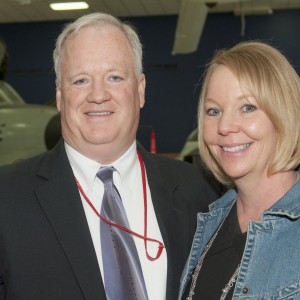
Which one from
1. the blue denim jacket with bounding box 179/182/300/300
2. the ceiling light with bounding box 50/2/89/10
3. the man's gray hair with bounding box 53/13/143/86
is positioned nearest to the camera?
the blue denim jacket with bounding box 179/182/300/300

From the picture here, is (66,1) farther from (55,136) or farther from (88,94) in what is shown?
(88,94)

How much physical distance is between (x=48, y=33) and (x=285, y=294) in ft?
24.6

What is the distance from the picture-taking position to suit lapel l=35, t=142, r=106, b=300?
1384 mm

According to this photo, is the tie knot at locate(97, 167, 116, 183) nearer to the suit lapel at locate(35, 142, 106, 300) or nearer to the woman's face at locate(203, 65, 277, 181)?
the suit lapel at locate(35, 142, 106, 300)

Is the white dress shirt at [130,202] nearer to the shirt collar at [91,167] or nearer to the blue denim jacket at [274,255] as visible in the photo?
the shirt collar at [91,167]

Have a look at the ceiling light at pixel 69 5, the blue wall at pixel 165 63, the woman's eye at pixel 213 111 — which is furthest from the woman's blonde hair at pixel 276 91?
the blue wall at pixel 165 63

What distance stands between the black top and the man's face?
0.41m

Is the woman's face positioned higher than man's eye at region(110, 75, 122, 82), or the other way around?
man's eye at region(110, 75, 122, 82)

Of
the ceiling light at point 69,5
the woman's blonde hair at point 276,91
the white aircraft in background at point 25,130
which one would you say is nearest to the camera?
the woman's blonde hair at point 276,91

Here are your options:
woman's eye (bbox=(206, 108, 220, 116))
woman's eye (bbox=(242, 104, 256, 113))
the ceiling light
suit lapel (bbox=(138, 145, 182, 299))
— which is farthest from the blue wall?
woman's eye (bbox=(242, 104, 256, 113))

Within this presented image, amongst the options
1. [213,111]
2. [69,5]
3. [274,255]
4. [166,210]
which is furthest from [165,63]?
[274,255]

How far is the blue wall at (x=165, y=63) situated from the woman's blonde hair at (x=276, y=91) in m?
6.74

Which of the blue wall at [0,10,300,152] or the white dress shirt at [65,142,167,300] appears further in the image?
the blue wall at [0,10,300,152]

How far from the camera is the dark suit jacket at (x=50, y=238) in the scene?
1.39 meters
